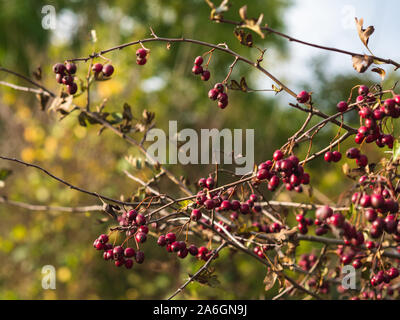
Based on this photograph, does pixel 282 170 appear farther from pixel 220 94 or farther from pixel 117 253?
pixel 117 253

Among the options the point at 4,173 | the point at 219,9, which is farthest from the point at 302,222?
the point at 4,173

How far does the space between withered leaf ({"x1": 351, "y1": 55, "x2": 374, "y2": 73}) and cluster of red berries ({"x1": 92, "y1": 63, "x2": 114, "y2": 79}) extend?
0.53 m

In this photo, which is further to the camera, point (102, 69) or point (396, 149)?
point (102, 69)

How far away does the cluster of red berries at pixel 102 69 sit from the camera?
2.94 ft

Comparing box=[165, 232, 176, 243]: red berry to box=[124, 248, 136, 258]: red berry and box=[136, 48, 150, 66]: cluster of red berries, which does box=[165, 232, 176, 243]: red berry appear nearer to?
box=[124, 248, 136, 258]: red berry

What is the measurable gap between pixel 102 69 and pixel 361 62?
0.62m

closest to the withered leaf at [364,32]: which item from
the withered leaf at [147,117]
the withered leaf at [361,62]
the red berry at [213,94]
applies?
the withered leaf at [361,62]

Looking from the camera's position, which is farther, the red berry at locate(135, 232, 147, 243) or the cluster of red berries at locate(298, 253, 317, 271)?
the cluster of red berries at locate(298, 253, 317, 271)

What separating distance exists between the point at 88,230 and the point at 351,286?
216cm

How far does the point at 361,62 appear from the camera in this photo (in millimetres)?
616

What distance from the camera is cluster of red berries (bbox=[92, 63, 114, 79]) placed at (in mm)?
896

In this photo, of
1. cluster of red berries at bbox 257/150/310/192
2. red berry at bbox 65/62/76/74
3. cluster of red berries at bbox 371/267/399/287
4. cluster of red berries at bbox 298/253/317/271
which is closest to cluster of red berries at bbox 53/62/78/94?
red berry at bbox 65/62/76/74
